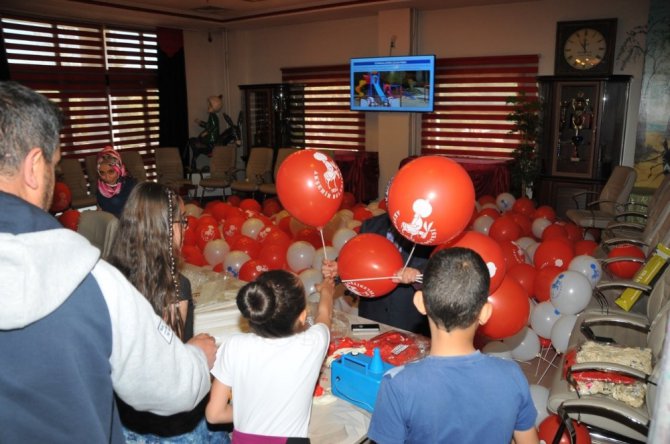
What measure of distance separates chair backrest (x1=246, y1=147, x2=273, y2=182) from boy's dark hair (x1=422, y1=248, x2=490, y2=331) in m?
7.38

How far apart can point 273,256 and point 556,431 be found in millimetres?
2680

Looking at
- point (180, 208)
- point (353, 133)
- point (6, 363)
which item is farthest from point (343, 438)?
point (353, 133)

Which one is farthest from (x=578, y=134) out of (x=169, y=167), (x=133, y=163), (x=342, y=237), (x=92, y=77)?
(x=92, y=77)

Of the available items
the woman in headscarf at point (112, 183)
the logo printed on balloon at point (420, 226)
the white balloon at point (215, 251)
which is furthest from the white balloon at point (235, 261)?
the logo printed on balloon at point (420, 226)

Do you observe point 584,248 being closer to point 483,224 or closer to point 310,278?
point 483,224

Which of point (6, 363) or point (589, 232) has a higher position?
point (6, 363)

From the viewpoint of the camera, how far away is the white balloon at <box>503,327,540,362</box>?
3.43 metres

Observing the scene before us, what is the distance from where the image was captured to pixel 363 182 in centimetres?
→ 829

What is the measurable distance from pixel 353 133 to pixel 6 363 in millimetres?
8352

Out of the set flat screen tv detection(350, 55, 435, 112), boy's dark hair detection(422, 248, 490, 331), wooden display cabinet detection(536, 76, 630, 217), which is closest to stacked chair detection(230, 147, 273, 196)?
flat screen tv detection(350, 55, 435, 112)

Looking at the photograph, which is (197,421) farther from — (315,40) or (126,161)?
(315,40)

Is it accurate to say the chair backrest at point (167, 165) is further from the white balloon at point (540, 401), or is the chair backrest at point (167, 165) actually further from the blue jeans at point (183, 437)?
the blue jeans at point (183, 437)

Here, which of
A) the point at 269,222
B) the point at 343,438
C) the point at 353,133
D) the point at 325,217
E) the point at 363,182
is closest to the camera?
the point at 343,438

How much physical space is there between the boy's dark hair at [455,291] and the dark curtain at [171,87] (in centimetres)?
897
